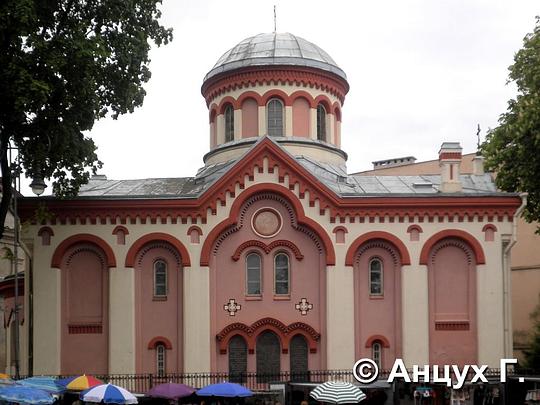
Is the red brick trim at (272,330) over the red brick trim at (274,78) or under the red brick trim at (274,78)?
under

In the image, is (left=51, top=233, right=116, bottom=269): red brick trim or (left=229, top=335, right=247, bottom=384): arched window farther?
(left=229, top=335, right=247, bottom=384): arched window

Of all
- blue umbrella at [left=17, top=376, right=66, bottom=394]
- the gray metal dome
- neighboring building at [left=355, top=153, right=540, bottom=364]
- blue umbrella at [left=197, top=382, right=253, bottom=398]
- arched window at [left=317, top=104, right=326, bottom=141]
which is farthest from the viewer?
neighboring building at [left=355, top=153, right=540, bottom=364]

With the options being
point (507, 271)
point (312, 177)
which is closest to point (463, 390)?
point (507, 271)

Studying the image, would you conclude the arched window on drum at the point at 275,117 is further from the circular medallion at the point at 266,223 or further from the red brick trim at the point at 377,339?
the red brick trim at the point at 377,339

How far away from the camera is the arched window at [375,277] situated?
37.2 m

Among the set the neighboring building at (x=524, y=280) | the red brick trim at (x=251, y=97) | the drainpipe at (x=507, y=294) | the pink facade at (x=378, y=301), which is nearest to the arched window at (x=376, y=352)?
the pink facade at (x=378, y=301)

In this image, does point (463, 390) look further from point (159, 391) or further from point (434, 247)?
point (159, 391)

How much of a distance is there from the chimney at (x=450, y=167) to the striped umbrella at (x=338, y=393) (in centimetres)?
1140

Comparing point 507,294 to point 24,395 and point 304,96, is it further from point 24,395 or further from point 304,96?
point 24,395

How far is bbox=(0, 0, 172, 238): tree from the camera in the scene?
96.5ft

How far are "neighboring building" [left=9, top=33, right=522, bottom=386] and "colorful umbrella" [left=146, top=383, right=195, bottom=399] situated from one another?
4525 millimetres

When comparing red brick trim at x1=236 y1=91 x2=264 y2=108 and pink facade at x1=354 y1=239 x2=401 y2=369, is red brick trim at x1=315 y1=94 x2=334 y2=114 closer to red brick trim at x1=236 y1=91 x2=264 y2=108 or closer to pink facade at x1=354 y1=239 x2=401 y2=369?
red brick trim at x1=236 y1=91 x2=264 y2=108

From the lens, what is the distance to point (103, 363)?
36250mm

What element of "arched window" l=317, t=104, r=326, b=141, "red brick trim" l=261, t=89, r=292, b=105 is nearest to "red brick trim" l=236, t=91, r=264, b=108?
"red brick trim" l=261, t=89, r=292, b=105
